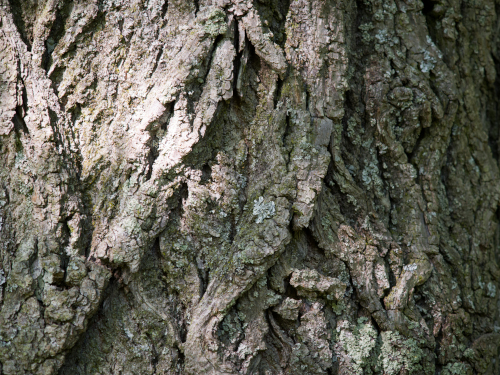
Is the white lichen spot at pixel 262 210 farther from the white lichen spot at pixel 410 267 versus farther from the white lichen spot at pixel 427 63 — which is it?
the white lichen spot at pixel 427 63

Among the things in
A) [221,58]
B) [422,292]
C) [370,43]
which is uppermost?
[370,43]

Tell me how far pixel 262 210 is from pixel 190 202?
0.97 ft

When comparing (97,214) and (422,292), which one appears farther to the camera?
(422,292)

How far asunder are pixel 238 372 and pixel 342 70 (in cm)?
133

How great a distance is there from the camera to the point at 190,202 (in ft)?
5.39

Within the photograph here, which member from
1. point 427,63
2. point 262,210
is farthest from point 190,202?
point 427,63

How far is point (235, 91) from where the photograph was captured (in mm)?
1665

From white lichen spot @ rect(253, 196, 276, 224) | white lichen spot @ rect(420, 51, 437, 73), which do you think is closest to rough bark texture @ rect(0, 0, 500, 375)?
white lichen spot @ rect(253, 196, 276, 224)

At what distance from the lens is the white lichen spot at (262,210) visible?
1.64 m

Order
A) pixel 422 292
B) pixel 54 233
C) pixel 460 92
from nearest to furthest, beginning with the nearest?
pixel 54 233, pixel 422 292, pixel 460 92

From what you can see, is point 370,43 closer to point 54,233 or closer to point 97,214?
point 97,214

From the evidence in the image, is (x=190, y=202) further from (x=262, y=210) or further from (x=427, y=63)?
(x=427, y=63)

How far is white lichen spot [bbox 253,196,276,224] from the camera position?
5.39 feet

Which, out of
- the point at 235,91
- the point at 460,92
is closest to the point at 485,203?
the point at 460,92
